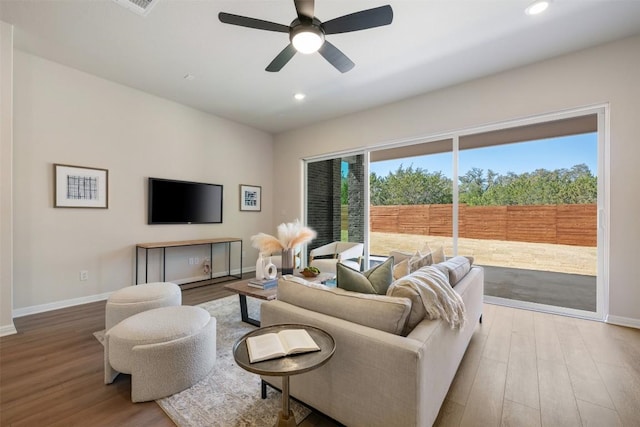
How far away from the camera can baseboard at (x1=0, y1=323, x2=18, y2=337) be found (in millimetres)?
2580

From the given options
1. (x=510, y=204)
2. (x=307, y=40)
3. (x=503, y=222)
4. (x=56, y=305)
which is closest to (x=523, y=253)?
(x=503, y=222)

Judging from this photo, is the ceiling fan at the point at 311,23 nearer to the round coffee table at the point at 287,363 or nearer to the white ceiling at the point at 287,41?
the white ceiling at the point at 287,41

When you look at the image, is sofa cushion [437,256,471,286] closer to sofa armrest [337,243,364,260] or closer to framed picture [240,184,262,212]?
sofa armrest [337,243,364,260]

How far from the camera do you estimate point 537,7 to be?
2.34m

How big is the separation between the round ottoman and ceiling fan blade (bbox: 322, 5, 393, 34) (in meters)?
2.67

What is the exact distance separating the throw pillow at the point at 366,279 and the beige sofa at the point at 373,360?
95 millimetres

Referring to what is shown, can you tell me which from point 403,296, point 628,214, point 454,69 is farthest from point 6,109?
point 628,214

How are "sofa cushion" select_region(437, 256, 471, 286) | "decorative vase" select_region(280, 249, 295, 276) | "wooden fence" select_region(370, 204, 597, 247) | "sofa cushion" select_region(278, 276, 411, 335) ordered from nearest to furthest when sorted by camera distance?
"sofa cushion" select_region(278, 276, 411, 335)
"sofa cushion" select_region(437, 256, 471, 286)
"decorative vase" select_region(280, 249, 295, 276)
"wooden fence" select_region(370, 204, 597, 247)

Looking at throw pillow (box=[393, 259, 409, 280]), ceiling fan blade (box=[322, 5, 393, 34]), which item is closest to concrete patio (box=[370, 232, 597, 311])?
throw pillow (box=[393, 259, 409, 280])

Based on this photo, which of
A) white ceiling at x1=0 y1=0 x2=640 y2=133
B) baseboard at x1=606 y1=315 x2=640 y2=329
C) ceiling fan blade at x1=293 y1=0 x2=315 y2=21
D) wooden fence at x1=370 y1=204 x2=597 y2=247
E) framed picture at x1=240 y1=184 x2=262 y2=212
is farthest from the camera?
framed picture at x1=240 y1=184 x2=262 y2=212

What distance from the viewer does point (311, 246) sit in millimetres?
5785

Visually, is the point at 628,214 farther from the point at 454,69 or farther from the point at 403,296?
the point at 403,296

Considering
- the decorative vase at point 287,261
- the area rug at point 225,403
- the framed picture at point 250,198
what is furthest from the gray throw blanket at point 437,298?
the framed picture at point 250,198

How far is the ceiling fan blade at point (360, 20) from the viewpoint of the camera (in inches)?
75.0
